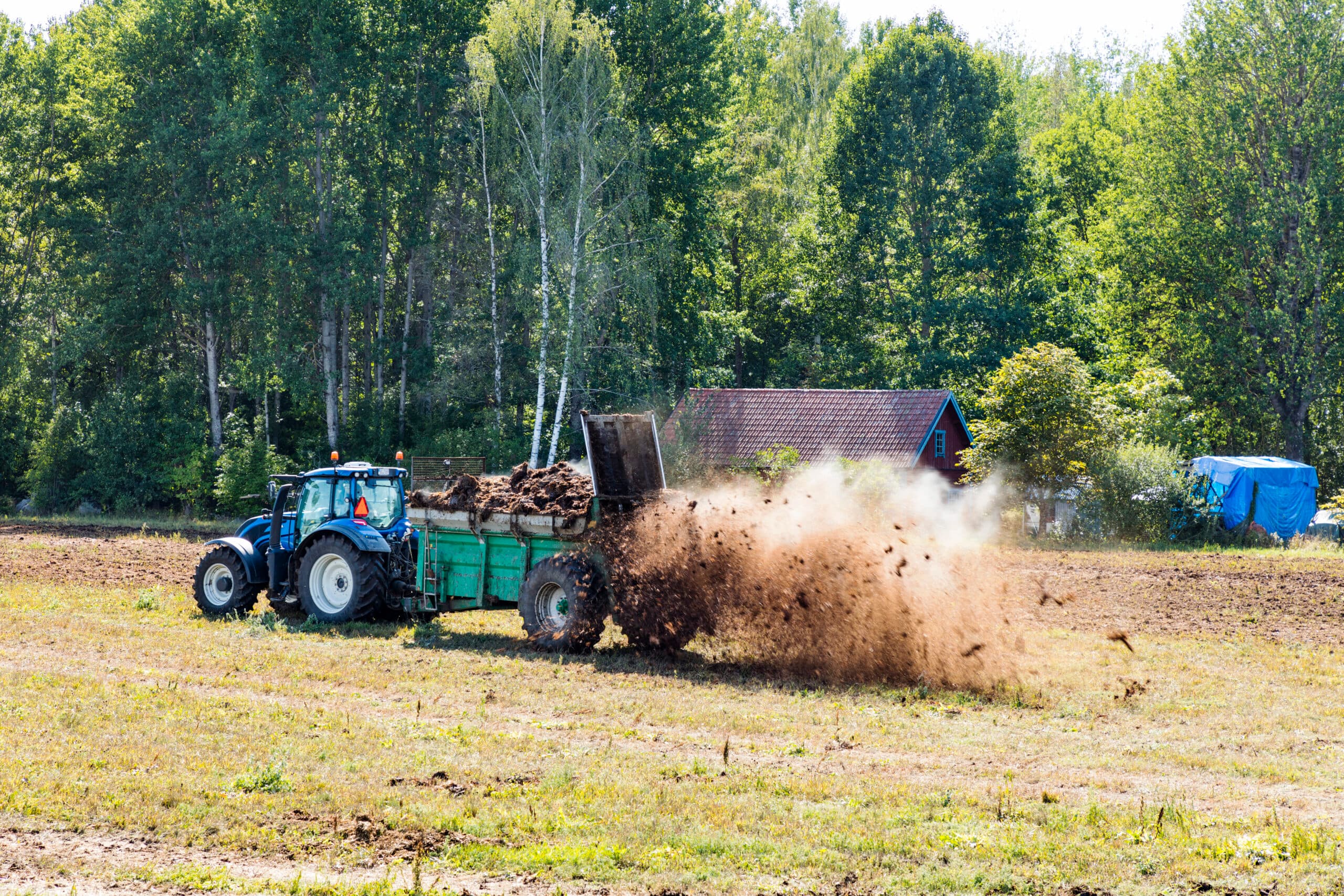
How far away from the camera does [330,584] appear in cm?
1591

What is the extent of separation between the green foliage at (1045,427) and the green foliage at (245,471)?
2168cm

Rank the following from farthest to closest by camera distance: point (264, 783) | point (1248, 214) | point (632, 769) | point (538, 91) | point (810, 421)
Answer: point (1248, 214)
point (810, 421)
point (538, 91)
point (632, 769)
point (264, 783)

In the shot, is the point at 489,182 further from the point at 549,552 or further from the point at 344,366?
the point at 549,552

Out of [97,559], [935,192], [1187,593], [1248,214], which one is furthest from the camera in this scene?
[935,192]

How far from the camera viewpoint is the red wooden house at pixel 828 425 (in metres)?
37.2

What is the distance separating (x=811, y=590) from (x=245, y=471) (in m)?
28.5

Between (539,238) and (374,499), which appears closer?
(374,499)

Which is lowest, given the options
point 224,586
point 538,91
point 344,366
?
point 224,586

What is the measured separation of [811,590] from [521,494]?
400cm

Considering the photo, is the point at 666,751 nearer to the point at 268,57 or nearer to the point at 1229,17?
the point at 268,57

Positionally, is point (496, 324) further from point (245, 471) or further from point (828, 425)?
point (828, 425)

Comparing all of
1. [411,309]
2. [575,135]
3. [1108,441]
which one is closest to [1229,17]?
[1108,441]

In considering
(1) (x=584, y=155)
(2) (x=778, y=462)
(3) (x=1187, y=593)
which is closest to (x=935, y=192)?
(1) (x=584, y=155)

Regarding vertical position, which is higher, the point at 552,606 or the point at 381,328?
the point at 381,328
